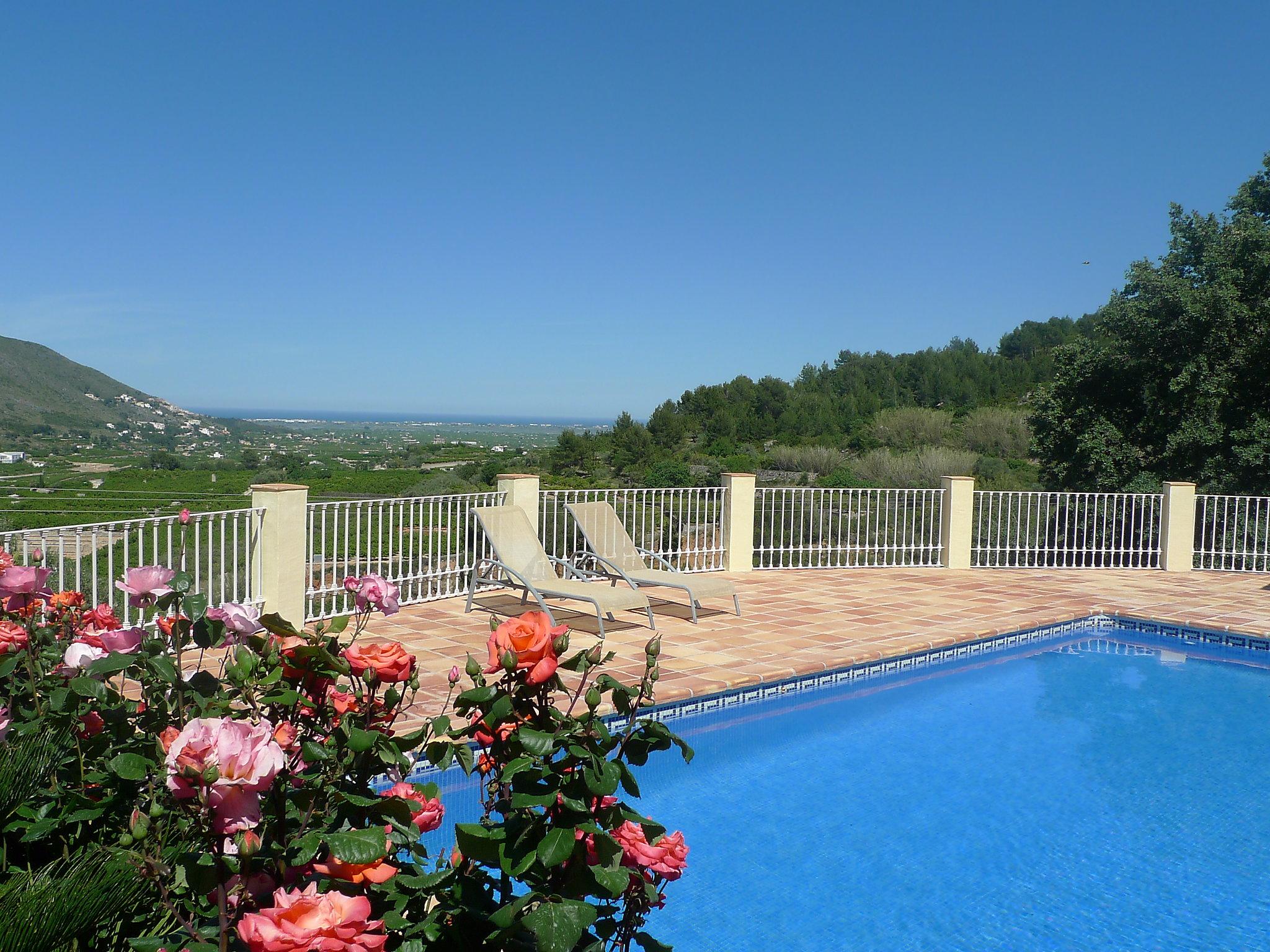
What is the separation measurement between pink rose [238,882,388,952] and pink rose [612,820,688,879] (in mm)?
428

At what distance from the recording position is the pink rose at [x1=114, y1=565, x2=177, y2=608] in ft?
5.33

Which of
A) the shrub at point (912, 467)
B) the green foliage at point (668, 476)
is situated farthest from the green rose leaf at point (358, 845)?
the shrub at point (912, 467)

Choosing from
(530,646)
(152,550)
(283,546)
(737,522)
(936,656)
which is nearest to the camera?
(530,646)

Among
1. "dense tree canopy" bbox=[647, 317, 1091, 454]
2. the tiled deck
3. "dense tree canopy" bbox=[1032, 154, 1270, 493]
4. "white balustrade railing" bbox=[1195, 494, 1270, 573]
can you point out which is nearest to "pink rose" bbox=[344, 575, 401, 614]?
the tiled deck

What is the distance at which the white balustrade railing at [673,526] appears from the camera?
33.4 feet

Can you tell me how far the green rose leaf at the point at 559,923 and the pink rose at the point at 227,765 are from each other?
392mm

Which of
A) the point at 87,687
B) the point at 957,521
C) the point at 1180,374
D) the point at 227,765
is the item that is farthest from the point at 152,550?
the point at 1180,374

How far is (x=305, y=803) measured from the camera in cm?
146

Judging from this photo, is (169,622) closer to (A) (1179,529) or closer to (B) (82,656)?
(B) (82,656)

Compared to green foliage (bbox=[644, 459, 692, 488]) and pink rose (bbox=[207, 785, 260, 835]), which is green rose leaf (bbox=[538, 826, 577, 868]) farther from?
green foliage (bbox=[644, 459, 692, 488])

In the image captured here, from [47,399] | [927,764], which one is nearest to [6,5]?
[47,399]

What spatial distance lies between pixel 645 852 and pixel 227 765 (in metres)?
0.65

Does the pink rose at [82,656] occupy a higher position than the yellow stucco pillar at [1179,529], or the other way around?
the pink rose at [82,656]

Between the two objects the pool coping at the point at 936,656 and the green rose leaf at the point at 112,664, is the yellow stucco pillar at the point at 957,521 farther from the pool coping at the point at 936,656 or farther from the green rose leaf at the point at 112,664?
the green rose leaf at the point at 112,664
